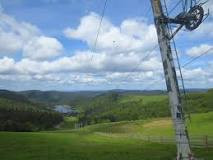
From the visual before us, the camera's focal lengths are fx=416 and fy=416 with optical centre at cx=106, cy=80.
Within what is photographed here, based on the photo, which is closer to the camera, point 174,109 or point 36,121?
point 174,109

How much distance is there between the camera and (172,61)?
17.6 m

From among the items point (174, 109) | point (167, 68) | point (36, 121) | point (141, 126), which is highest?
point (36, 121)

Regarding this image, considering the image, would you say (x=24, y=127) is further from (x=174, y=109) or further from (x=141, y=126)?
(x=174, y=109)

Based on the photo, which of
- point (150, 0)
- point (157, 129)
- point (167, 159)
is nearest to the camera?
point (150, 0)

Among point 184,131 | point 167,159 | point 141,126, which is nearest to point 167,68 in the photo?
point 184,131

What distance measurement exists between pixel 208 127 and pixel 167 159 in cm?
7919

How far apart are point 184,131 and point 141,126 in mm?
110331

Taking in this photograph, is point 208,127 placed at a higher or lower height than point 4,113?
lower

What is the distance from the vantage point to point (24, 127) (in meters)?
163

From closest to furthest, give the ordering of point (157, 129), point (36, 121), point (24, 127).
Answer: point (157, 129)
point (24, 127)
point (36, 121)

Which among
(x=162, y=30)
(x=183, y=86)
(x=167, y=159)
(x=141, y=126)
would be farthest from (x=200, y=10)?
(x=141, y=126)

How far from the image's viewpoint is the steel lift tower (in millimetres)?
17250

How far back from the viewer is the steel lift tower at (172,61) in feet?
56.6

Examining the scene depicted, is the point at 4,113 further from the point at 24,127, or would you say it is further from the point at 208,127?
the point at 208,127
